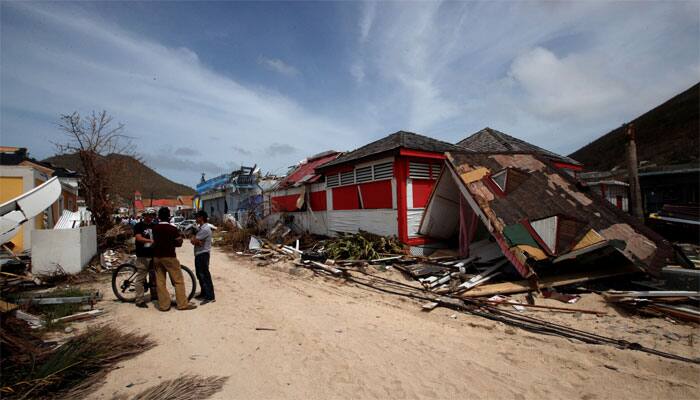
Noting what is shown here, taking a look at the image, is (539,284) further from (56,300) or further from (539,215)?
(56,300)

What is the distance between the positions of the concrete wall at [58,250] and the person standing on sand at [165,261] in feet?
14.3

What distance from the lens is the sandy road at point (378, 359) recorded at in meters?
3.17

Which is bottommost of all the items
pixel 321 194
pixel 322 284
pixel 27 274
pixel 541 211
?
pixel 322 284

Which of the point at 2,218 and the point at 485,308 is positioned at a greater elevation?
the point at 2,218

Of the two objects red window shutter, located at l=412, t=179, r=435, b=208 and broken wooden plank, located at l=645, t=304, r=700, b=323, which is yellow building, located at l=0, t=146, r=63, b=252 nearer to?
red window shutter, located at l=412, t=179, r=435, b=208

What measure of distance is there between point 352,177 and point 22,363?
424 inches

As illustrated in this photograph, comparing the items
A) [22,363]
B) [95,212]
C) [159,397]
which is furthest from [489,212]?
[95,212]

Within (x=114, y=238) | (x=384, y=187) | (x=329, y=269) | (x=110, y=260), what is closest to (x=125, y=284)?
(x=329, y=269)

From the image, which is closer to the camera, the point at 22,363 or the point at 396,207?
the point at 22,363

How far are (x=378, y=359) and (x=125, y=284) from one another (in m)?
5.43

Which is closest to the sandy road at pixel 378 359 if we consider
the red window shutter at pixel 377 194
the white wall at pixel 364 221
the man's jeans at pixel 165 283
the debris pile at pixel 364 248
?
the man's jeans at pixel 165 283

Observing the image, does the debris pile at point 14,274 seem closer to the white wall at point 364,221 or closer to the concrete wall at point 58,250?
the concrete wall at point 58,250

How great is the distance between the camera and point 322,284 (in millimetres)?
7883

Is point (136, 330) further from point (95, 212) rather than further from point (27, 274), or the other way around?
point (95, 212)
